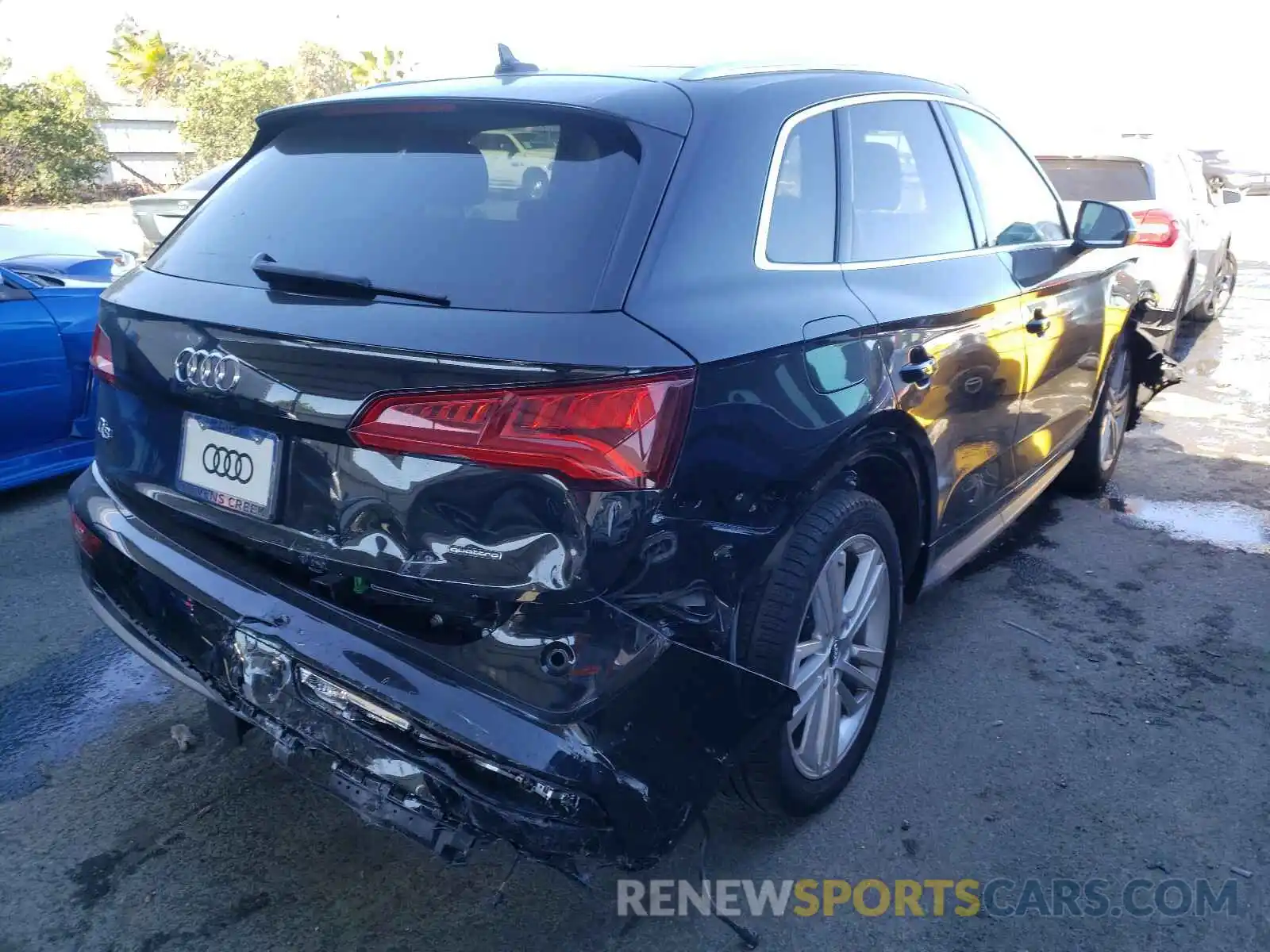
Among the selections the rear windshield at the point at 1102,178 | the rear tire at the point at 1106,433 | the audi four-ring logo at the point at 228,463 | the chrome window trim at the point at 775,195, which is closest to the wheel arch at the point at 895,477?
the chrome window trim at the point at 775,195

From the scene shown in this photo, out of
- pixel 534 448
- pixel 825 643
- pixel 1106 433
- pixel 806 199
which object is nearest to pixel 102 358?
pixel 534 448

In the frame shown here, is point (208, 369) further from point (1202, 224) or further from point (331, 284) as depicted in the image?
point (1202, 224)

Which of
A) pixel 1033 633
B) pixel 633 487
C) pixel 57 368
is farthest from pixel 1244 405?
pixel 57 368

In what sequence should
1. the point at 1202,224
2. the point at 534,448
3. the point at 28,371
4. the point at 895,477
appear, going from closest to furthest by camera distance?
the point at 534,448, the point at 895,477, the point at 28,371, the point at 1202,224

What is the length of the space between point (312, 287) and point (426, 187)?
14.1 inches

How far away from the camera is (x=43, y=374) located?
4762 mm

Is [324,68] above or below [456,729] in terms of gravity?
below

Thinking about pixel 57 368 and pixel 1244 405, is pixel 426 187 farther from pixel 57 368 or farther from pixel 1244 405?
pixel 1244 405

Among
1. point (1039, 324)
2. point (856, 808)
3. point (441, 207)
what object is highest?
point (441, 207)

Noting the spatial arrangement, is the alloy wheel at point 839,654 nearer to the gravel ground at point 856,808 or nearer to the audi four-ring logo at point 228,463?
the gravel ground at point 856,808

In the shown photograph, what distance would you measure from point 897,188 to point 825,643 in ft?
4.43

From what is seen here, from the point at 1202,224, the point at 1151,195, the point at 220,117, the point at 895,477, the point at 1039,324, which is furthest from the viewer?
the point at 220,117

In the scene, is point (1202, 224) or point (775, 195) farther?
point (1202, 224)

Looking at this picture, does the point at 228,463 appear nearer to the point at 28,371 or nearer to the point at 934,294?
the point at 934,294
